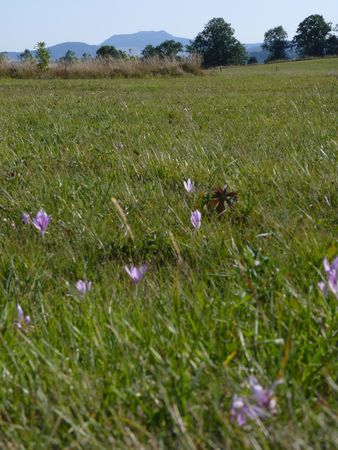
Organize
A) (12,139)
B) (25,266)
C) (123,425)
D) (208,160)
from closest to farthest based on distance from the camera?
(123,425) < (25,266) < (208,160) < (12,139)

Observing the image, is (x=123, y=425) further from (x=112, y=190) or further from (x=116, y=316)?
(x=112, y=190)

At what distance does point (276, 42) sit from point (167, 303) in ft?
427

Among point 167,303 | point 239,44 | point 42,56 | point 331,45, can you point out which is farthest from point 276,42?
point 167,303

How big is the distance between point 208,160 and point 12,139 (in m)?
2.26

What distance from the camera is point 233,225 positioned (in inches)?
101

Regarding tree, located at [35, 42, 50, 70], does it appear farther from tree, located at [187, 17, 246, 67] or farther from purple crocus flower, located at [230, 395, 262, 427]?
tree, located at [187, 17, 246, 67]

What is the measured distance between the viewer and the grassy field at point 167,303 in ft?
3.75

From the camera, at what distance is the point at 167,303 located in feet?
5.44

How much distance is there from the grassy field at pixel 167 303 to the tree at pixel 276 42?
12402 centimetres

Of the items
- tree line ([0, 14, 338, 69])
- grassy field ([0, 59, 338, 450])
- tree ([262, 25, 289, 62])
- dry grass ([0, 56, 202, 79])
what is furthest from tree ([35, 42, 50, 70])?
tree ([262, 25, 289, 62])

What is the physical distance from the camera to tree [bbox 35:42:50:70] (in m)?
32.8

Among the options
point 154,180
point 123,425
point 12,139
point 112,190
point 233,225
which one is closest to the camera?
point 123,425

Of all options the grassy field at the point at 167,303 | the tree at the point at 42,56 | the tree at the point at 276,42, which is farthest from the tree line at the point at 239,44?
the grassy field at the point at 167,303

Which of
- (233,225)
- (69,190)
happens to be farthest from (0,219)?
(233,225)
